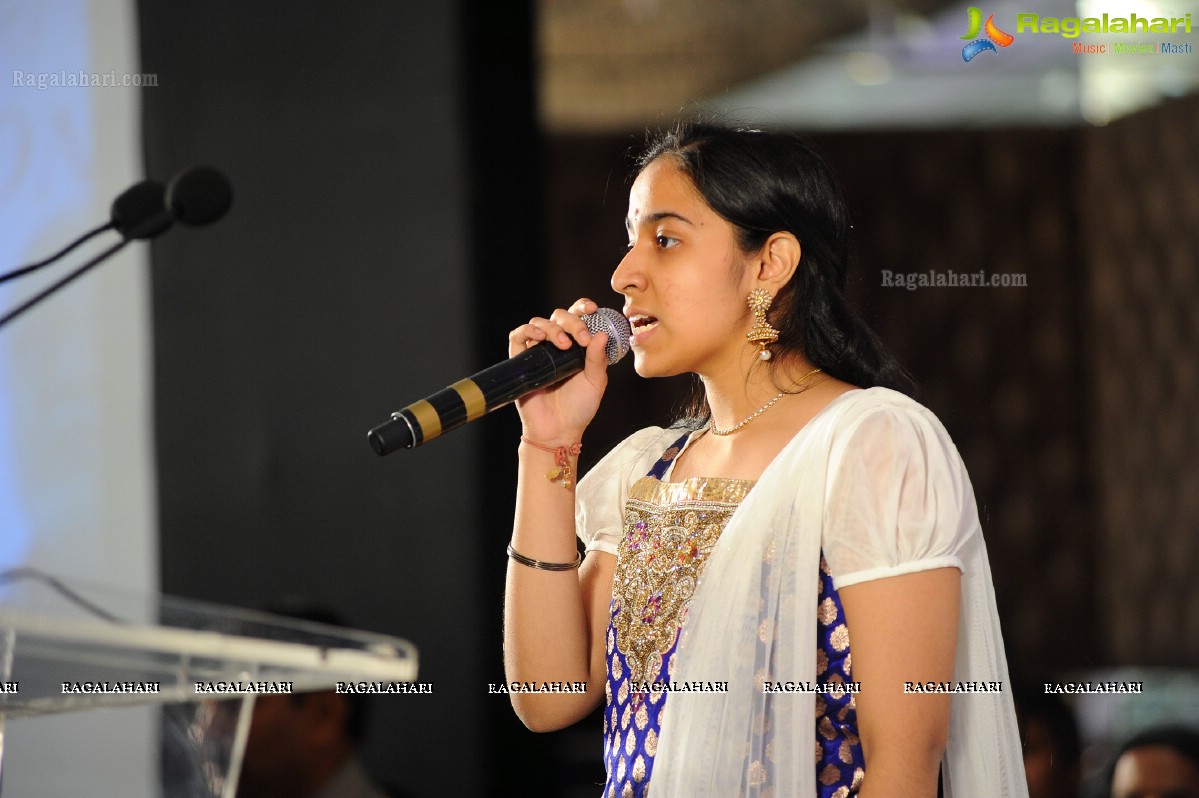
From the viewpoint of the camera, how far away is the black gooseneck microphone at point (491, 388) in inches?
51.5

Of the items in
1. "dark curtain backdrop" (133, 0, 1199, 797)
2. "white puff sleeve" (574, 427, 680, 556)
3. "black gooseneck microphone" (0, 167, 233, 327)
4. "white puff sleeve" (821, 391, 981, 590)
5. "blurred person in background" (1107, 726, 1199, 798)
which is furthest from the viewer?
"dark curtain backdrop" (133, 0, 1199, 797)

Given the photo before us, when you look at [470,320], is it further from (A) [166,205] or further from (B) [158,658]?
(B) [158,658]

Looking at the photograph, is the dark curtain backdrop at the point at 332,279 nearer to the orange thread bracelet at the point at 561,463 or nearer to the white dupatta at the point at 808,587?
the orange thread bracelet at the point at 561,463

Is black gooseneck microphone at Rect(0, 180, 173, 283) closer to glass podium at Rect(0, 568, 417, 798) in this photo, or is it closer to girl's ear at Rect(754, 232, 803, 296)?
glass podium at Rect(0, 568, 417, 798)

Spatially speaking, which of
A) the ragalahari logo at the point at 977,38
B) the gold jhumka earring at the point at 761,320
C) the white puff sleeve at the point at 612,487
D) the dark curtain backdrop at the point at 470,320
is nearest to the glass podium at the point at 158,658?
the white puff sleeve at the point at 612,487

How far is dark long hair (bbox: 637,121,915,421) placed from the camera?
1.51 m

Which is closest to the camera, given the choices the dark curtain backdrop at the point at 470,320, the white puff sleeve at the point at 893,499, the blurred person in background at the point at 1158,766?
the white puff sleeve at the point at 893,499

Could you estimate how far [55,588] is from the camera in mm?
1460

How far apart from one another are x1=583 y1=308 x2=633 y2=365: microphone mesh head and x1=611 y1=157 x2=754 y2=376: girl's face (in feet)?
0.09

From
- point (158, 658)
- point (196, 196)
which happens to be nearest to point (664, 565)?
point (158, 658)

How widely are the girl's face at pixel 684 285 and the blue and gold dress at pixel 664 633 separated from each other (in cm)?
17

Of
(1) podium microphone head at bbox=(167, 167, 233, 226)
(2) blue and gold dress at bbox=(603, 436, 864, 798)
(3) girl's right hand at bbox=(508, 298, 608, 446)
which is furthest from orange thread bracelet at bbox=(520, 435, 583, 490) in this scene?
(1) podium microphone head at bbox=(167, 167, 233, 226)

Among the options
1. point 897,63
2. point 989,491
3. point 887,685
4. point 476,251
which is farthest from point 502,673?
point 897,63

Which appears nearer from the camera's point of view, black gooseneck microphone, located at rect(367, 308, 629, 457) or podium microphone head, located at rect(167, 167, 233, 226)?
black gooseneck microphone, located at rect(367, 308, 629, 457)
